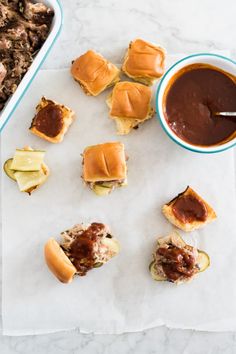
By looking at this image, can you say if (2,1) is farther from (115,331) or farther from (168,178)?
(115,331)

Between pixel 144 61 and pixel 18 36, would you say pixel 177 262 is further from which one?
pixel 18 36

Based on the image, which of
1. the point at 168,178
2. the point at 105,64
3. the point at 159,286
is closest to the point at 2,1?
the point at 105,64

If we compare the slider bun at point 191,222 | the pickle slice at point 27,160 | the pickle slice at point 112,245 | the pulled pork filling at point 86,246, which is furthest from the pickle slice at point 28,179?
the slider bun at point 191,222

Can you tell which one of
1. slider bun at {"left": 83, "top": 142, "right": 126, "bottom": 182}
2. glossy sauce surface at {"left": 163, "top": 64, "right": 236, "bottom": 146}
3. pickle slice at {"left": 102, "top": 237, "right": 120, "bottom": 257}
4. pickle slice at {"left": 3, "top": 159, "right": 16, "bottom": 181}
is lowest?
pickle slice at {"left": 102, "top": 237, "right": 120, "bottom": 257}

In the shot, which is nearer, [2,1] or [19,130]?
[2,1]

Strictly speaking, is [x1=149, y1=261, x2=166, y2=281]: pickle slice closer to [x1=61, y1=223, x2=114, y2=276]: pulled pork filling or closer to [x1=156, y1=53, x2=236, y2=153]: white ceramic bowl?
[x1=61, y1=223, x2=114, y2=276]: pulled pork filling

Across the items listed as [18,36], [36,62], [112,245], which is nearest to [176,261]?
[112,245]

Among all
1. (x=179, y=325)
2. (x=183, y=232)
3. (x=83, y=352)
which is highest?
(x=183, y=232)

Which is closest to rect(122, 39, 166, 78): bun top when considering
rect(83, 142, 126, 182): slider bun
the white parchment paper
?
the white parchment paper
